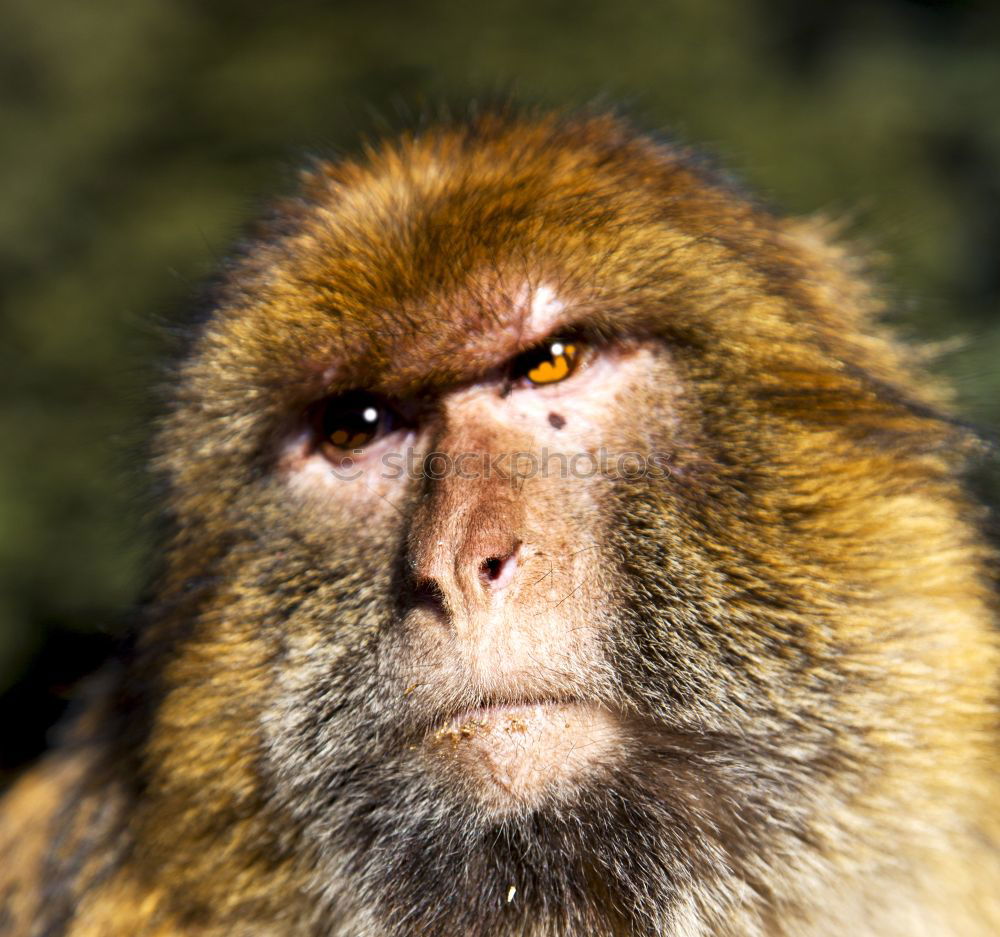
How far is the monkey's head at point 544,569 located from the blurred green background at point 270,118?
334 centimetres

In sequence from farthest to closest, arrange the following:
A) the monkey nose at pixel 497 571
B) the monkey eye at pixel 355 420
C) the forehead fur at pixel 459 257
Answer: the monkey eye at pixel 355 420, the forehead fur at pixel 459 257, the monkey nose at pixel 497 571

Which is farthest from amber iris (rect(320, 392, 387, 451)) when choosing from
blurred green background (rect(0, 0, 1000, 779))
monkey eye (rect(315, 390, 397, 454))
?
blurred green background (rect(0, 0, 1000, 779))

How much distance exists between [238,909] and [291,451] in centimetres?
76

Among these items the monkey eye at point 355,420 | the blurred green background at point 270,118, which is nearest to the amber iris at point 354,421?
the monkey eye at point 355,420

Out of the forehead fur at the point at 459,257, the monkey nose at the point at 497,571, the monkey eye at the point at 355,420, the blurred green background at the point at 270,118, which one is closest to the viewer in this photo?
the monkey nose at the point at 497,571

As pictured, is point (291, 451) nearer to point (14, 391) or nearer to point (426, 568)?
point (426, 568)

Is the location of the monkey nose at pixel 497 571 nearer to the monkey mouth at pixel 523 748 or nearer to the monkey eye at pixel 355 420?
the monkey mouth at pixel 523 748

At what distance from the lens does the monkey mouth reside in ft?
5.08

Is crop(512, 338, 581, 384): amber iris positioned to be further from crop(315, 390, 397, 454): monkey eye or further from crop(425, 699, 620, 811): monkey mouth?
crop(425, 699, 620, 811): monkey mouth

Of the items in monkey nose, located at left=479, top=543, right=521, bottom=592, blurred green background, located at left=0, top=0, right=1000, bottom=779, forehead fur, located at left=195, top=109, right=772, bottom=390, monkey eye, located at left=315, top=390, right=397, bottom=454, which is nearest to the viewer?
monkey nose, located at left=479, top=543, right=521, bottom=592

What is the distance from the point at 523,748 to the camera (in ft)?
5.09

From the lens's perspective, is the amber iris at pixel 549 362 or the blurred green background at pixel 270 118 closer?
the amber iris at pixel 549 362

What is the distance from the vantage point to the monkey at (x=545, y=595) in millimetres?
1600

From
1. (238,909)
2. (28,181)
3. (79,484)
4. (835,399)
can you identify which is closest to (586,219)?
(835,399)
